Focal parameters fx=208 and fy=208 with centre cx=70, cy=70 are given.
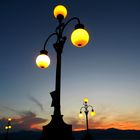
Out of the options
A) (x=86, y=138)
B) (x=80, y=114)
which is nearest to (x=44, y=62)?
(x=86, y=138)

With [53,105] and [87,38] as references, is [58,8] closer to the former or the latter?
[87,38]

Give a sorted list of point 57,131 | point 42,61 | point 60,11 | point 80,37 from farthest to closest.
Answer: point 60,11
point 42,61
point 80,37
point 57,131

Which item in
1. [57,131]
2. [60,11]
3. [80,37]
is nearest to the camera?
[57,131]

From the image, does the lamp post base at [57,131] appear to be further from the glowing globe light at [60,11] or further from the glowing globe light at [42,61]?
the glowing globe light at [60,11]

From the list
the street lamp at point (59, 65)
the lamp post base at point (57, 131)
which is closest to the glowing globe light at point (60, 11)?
the street lamp at point (59, 65)


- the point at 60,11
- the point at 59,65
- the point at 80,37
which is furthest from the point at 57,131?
the point at 60,11

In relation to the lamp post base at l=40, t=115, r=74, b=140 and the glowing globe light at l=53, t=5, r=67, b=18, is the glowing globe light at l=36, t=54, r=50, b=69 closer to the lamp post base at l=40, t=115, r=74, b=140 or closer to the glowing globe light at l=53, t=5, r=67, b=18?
the glowing globe light at l=53, t=5, r=67, b=18

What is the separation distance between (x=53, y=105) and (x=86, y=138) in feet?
46.4

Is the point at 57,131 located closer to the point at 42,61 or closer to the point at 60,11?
the point at 42,61

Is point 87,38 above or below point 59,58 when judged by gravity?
above

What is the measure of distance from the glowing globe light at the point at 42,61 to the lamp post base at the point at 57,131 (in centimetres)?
175

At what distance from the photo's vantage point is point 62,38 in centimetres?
600

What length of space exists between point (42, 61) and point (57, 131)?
2.16 m

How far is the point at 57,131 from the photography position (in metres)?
4.87
